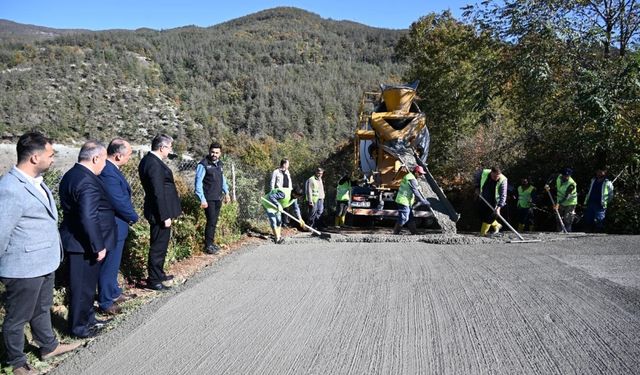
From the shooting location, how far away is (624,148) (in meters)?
10.1

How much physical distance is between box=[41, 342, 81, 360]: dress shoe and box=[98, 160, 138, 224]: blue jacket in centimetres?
135

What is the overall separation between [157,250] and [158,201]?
616 mm

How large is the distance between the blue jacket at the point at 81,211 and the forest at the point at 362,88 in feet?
25.5

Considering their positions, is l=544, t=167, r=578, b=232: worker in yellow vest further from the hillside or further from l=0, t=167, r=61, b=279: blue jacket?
the hillside

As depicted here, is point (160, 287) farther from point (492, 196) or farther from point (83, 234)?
point (492, 196)

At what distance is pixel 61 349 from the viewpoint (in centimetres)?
377

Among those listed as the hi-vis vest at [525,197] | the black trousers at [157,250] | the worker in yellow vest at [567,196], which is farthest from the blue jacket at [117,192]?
the hi-vis vest at [525,197]

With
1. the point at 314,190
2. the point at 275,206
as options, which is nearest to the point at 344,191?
the point at 314,190

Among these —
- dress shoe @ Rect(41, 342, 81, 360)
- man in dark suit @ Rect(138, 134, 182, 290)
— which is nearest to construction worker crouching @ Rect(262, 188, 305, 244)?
man in dark suit @ Rect(138, 134, 182, 290)

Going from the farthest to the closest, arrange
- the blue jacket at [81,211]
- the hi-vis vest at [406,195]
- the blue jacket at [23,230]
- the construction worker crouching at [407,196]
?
the hi-vis vest at [406,195]
the construction worker crouching at [407,196]
the blue jacket at [81,211]
the blue jacket at [23,230]

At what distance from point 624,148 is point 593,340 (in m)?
8.45

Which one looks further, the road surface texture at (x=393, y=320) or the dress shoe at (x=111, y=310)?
the dress shoe at (x=111, y=310)

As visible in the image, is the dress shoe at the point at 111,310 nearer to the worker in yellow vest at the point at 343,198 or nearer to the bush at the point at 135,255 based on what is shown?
the bush at the point at 135,255

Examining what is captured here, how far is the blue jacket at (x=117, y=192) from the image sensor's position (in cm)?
464
